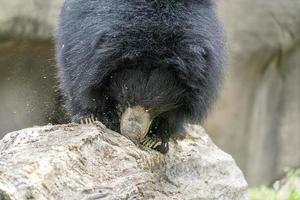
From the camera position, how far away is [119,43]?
9.44ft

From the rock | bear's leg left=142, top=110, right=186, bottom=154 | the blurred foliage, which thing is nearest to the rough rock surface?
bear's leg left=142, top=110, right=186, bottom=154

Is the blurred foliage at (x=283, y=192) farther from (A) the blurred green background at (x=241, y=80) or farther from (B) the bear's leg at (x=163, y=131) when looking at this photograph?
(B) the bear's leg at (x=163, y=131)

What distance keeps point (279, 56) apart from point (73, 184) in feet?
14.5

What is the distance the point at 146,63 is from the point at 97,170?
537 millimetres

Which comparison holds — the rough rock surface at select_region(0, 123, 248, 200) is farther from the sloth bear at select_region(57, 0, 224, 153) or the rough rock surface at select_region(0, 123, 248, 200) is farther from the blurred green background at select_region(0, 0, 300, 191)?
the blurred green background at select_region(0, 0, 300, 191)

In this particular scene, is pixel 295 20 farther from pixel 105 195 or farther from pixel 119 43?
pixel 105 195

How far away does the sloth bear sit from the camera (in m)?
2.88

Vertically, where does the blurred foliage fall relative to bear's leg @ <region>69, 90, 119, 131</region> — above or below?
below

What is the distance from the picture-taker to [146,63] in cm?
288

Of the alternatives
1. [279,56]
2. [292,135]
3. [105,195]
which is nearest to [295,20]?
[279,56]

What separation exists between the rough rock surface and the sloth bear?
0.58 ft

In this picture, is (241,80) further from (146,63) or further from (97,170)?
(97,170)

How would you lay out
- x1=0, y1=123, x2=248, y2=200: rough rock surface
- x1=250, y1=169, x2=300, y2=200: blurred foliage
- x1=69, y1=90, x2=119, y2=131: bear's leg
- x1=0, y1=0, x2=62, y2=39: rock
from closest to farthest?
1. x1=0, y1=123, x2=248, y2=200: rough rock surface
2. x1=69, y1=90, x2=119, y2=131: bear's leg
3. x1=250, y1=169, x2=300, y2=200: blurred foliage
4. x1=0, y1=0, x2=62, y2=39: rock

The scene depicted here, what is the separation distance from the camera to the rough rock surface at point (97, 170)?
2291 millimetres
